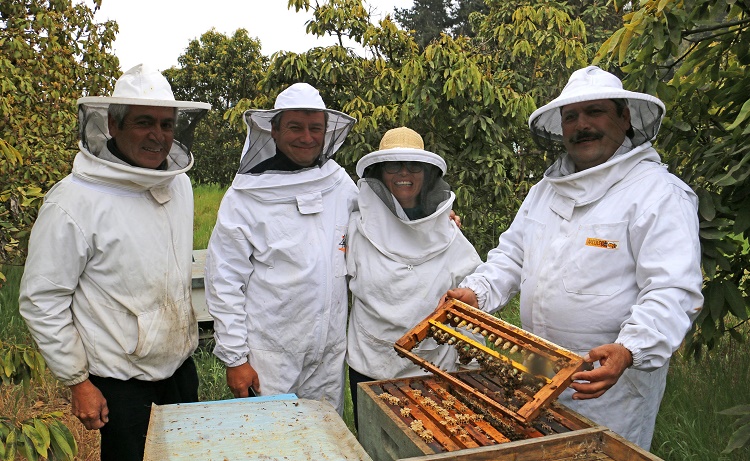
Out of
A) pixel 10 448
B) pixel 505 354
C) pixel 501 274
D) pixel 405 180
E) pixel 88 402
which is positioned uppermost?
pixel 405 180

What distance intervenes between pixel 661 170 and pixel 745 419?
2.83 ft

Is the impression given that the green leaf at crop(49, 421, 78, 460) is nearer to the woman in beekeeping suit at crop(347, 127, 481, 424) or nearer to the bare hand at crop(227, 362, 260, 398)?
the bare hand at crop(227, 362, 260, 398)

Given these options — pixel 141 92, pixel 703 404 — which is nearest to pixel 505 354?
pixel 141 92

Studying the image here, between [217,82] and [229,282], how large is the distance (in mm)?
Answer: 12368

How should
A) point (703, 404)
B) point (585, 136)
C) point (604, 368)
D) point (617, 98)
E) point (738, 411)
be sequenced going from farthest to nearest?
point (703, 404) < point (585, 136) < point (617, 98) < point (738, 411) < point (604, 368)

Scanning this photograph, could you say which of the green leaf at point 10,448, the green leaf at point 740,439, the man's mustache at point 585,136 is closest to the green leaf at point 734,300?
the green leaf at point 740,439

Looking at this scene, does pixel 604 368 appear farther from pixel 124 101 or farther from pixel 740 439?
pixel 124 101

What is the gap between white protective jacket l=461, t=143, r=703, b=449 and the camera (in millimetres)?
1953

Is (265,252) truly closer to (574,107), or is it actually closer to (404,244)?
(404,244)

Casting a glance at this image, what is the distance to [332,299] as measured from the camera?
2.72 m

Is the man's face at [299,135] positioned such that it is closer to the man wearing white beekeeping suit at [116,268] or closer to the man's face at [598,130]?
the man wearing white beekeeping suit at [116,268]

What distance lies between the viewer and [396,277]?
2602mm

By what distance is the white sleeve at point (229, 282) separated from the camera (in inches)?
103

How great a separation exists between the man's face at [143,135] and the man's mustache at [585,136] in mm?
1607
